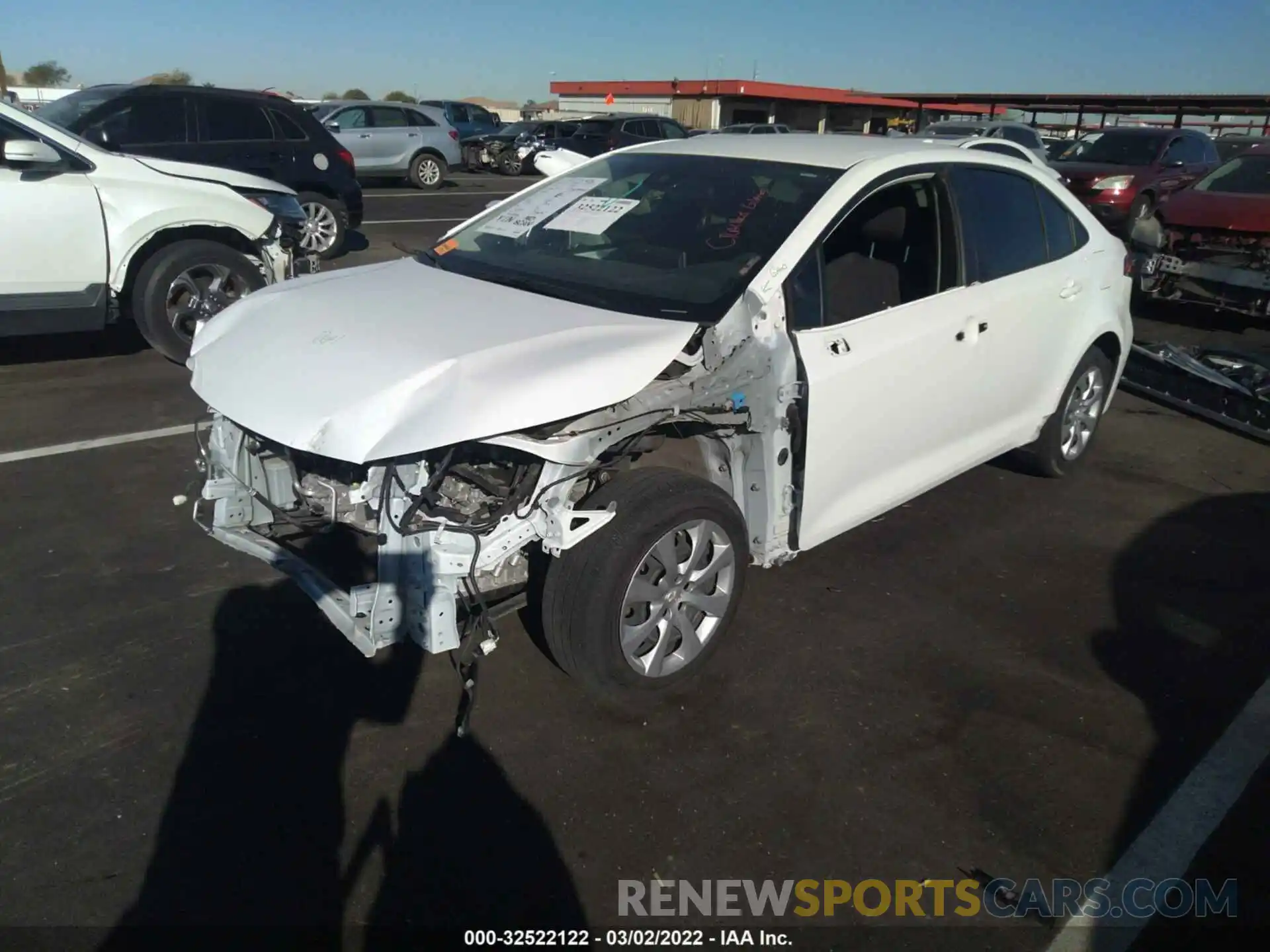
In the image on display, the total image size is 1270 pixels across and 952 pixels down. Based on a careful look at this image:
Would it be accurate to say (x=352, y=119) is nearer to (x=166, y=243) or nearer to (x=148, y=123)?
(x=148, y=123)

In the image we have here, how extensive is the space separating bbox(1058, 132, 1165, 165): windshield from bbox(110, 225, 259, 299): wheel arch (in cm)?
1291

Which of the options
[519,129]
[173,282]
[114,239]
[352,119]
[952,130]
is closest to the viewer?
[114,239]

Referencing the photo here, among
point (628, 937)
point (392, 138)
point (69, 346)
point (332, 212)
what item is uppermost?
point (392, 138)

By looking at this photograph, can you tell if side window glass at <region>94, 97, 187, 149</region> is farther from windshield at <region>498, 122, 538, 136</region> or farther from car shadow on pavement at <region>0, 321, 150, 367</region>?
windshield at <region>498, 122, 538, 136</region>

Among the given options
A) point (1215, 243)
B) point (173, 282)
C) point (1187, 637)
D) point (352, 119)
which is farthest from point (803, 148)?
point (352, 119)

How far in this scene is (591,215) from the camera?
13.2ft

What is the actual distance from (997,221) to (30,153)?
18.2 ft

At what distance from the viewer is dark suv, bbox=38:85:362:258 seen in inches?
365

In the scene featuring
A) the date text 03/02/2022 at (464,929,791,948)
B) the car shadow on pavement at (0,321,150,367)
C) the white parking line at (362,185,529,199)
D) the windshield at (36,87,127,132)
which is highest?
the windshield at (36,87,127,132)

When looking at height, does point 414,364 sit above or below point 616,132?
below

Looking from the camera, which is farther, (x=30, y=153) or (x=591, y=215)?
(x=30, y=153)

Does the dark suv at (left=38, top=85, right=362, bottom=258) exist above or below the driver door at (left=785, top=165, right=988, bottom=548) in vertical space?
above

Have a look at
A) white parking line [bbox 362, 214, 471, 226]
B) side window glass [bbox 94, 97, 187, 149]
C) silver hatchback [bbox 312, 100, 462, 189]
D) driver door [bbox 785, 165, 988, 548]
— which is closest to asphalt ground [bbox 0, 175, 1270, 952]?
driver door [bbox 785, 165, 988, 548]

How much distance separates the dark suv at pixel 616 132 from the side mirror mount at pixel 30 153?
16943mm
